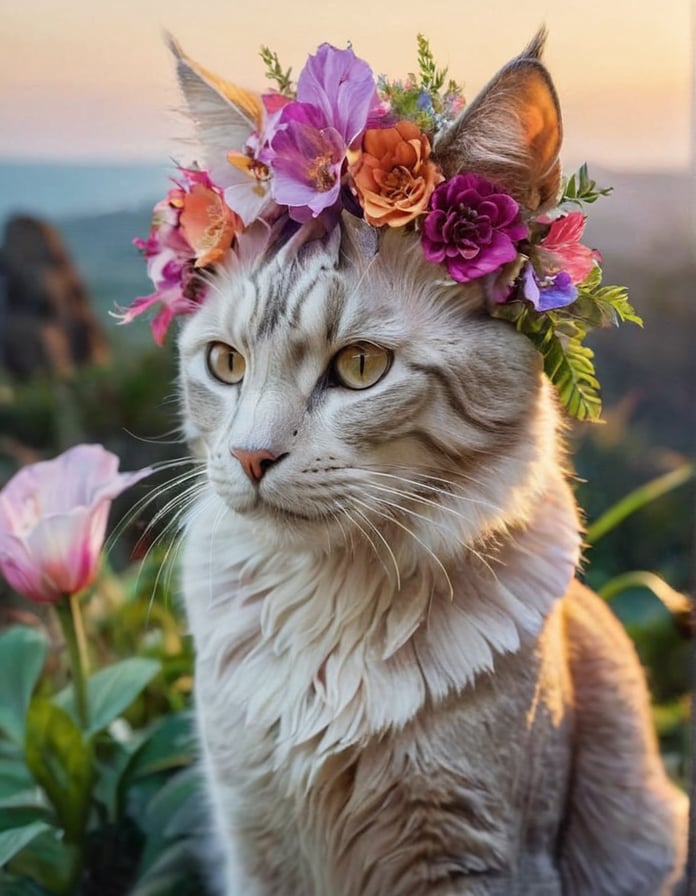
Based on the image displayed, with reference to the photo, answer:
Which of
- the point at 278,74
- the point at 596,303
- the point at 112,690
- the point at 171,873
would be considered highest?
the point at 278,74

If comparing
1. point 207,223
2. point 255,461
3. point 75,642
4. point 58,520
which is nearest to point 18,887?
point 75,642

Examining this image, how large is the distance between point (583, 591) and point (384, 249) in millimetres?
481

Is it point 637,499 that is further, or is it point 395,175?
point 637,499

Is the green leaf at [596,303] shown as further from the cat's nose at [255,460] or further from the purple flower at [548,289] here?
the cat's nose at [255,460]

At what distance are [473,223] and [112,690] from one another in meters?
0.69

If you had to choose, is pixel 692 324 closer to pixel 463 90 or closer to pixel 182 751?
pixel 463 90

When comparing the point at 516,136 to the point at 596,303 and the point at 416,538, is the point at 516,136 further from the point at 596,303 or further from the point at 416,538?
the point at 416,538

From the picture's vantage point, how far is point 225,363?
891 millimetres

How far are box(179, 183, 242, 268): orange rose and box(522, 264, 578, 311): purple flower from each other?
0.26 metres

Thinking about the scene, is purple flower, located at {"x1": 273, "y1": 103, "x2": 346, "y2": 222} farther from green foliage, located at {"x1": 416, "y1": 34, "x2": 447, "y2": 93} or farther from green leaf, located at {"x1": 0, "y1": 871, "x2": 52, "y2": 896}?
green leaf, located at {"x1": 0, "y1": 871, "x2": 52, "y2": 896}

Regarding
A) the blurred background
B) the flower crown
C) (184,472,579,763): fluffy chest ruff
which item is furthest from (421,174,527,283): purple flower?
(184,472,579,763): fluffy chest ruff

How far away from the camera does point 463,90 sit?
2.83 ft

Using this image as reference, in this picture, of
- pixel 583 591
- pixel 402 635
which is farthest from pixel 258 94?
pixel 583 591

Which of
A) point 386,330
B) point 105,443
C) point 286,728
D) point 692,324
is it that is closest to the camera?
point 386,330
